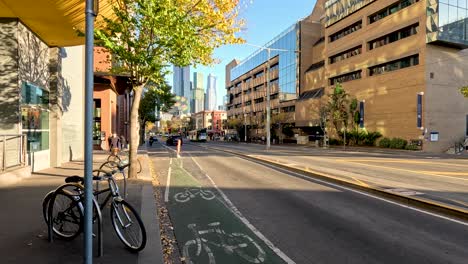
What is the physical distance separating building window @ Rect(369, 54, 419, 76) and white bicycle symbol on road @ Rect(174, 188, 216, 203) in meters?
38.8

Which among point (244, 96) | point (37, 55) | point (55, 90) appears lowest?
point (55, 90)

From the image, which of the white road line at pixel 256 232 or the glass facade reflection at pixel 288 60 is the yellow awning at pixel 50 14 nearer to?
the white road line at pixel 256 232

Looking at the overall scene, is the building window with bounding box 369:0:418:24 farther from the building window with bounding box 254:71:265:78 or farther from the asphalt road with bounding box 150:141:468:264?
the building window with bounding box 254:71:265:78

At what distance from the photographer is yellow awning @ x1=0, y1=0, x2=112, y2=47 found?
1019 centimetres

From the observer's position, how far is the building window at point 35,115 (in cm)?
1186

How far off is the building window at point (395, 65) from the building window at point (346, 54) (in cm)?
447

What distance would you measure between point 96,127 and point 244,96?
75.8m

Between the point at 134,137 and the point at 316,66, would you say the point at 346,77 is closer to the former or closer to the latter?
the point at 316,66

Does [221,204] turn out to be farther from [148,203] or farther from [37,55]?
[37,55]

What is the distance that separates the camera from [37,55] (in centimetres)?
1303

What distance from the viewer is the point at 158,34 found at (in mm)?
10094

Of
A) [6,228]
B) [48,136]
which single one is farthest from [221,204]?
[48,136]

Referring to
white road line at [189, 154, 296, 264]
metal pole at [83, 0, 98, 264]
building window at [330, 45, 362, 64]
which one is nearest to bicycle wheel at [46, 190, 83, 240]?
metal pole at [83, 0, 98, 264]

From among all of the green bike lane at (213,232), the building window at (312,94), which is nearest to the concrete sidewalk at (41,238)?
the green bike lane at (213,232)
